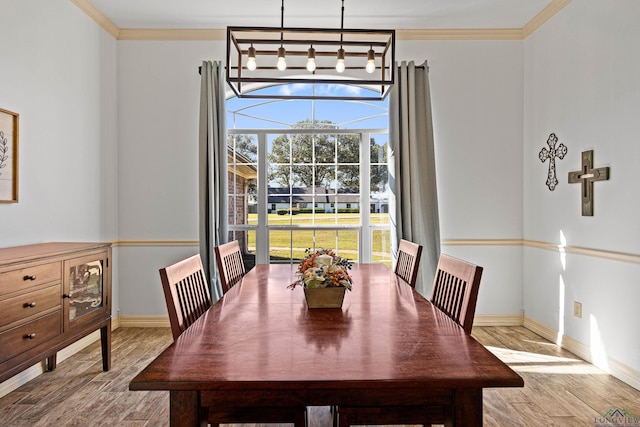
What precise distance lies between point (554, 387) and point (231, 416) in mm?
2317

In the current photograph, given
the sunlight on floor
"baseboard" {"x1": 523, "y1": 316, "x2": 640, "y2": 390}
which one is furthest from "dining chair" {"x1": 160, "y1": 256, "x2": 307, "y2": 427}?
"baseboard" {"x1": 523, "y1": 316, "x2": 640, "y2": 390}

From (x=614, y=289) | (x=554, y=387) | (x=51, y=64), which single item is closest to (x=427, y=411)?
(x=554, y=387)

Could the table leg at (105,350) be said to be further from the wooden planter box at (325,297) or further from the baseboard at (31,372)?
the wooden planter box at (325,297)

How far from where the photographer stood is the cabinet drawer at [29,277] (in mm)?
2061

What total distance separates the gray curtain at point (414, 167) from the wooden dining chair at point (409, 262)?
0.99 meters

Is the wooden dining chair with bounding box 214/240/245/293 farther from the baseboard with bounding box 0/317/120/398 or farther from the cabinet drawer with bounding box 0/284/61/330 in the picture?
the baseboard with bounding box 0/317/120/398

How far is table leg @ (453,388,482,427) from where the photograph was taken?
1.17m

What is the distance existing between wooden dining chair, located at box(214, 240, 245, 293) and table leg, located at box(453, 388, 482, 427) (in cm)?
166

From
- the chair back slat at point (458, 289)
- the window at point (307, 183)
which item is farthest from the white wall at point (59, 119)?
the chair back slat at point (458, 289)

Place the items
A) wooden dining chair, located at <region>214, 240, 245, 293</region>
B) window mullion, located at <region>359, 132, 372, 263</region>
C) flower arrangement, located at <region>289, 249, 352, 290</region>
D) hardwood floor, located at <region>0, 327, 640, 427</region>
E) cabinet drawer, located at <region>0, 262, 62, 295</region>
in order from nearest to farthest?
flower arrangement, located at <region>289, 249, 352, 290</region> → cabinet drawer, located at <region>0, 262, 62, 295</region> → hardwood floor, located at <region>0, 327, 640, 427</region> → wooden dining chair, located at <region>214, 240, 245, 293</region> → window mullion, located at <region>359, 132, 372, 263</region>

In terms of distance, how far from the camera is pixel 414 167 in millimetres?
3951

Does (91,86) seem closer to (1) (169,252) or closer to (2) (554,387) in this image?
(1) (169,252)

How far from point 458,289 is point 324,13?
9.50 ft

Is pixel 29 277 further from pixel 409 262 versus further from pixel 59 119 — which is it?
pixel 409 262
